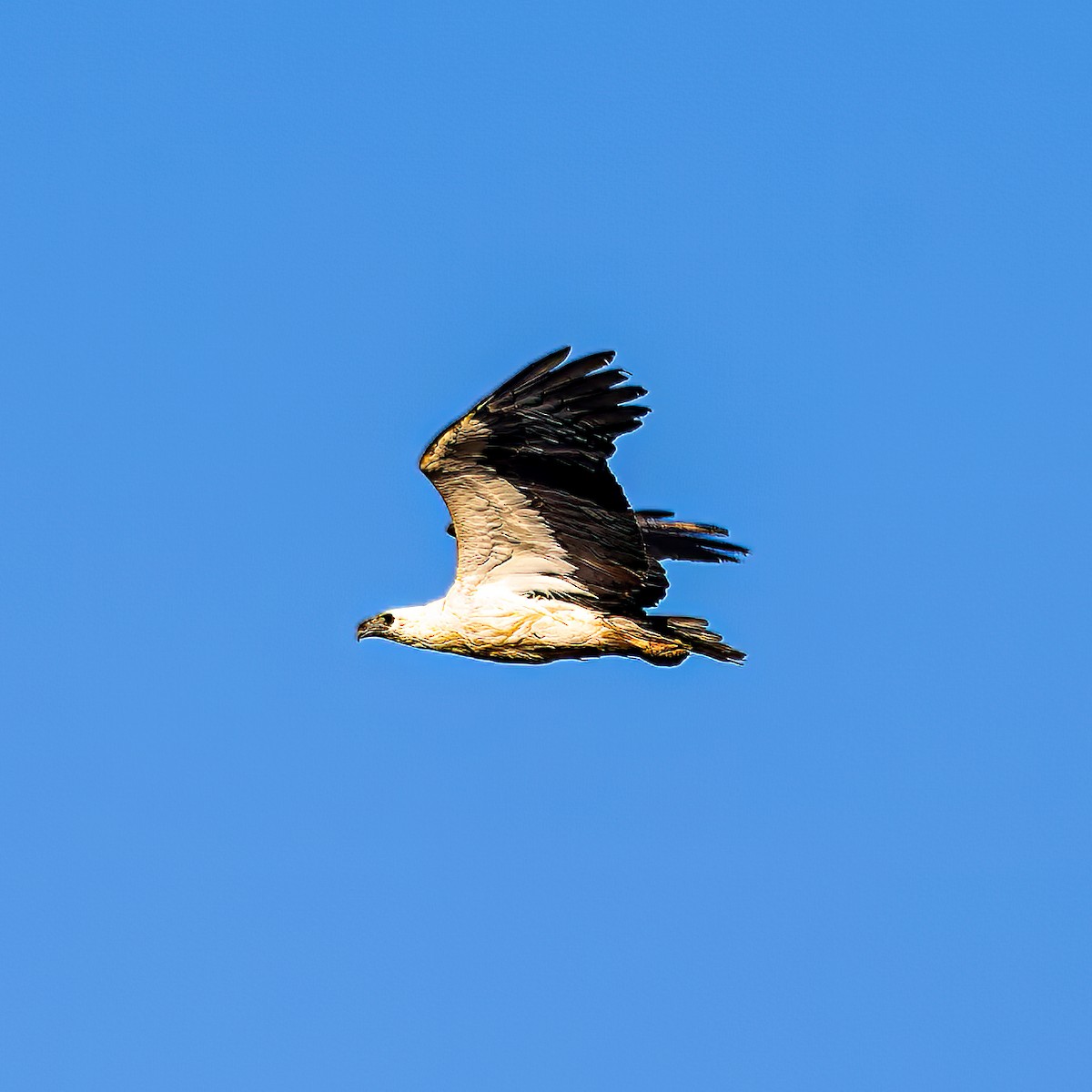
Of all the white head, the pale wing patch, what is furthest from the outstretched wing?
the white head

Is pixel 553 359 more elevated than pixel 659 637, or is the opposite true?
pixel 553 359

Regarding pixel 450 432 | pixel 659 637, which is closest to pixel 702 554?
pixel 659 637

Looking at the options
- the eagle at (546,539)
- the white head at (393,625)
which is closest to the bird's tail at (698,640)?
the eagle at (546,539)

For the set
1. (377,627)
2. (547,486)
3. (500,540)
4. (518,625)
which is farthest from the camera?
(377,627)

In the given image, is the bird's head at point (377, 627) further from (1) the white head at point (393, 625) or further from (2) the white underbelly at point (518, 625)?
(2) the white underbelly at point (518, 625)

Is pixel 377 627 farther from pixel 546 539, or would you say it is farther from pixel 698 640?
pixel 698 640

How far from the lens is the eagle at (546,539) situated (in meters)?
16.8

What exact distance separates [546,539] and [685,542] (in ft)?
8.83

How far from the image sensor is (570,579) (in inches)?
707

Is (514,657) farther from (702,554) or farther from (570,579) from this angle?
(702,554)

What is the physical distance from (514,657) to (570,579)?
33.6 inches

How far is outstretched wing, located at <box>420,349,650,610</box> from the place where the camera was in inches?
661

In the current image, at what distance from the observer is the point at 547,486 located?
17.3 meters

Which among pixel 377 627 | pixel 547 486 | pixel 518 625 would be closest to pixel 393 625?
pixel 377 627
